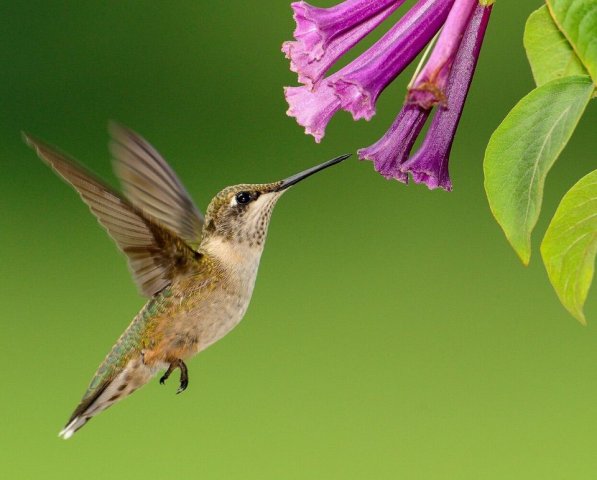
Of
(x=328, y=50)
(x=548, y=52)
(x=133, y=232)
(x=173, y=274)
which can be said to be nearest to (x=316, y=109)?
(x=328, y=50)

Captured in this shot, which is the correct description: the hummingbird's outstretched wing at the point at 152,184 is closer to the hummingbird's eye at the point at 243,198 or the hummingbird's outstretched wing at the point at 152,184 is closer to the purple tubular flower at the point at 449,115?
the hummingbird's eye at the point at 243,198

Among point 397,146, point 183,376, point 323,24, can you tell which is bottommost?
point 183,376

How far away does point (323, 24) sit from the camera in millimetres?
890

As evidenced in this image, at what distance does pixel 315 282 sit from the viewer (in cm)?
409

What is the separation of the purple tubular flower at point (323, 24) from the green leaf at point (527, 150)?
0.16 meters

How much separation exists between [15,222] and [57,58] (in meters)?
0.66

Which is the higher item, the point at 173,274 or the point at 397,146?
the point at 397,146

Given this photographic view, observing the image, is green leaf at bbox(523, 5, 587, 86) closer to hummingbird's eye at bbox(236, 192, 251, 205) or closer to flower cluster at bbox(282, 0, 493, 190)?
flower cluster at bbox(282, 0, 493, 190)

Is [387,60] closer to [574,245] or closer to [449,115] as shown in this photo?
[449,115]

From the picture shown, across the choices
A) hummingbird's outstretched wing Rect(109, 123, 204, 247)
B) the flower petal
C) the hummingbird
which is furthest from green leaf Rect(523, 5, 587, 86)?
hummingbird's outstretched wing Rect(109, 123, 204, 247)

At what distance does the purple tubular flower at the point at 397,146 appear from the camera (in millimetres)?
914

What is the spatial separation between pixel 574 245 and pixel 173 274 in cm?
69

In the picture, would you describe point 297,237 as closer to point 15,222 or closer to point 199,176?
point 199,176

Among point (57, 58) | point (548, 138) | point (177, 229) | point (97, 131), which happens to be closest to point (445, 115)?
point (548, 138)
